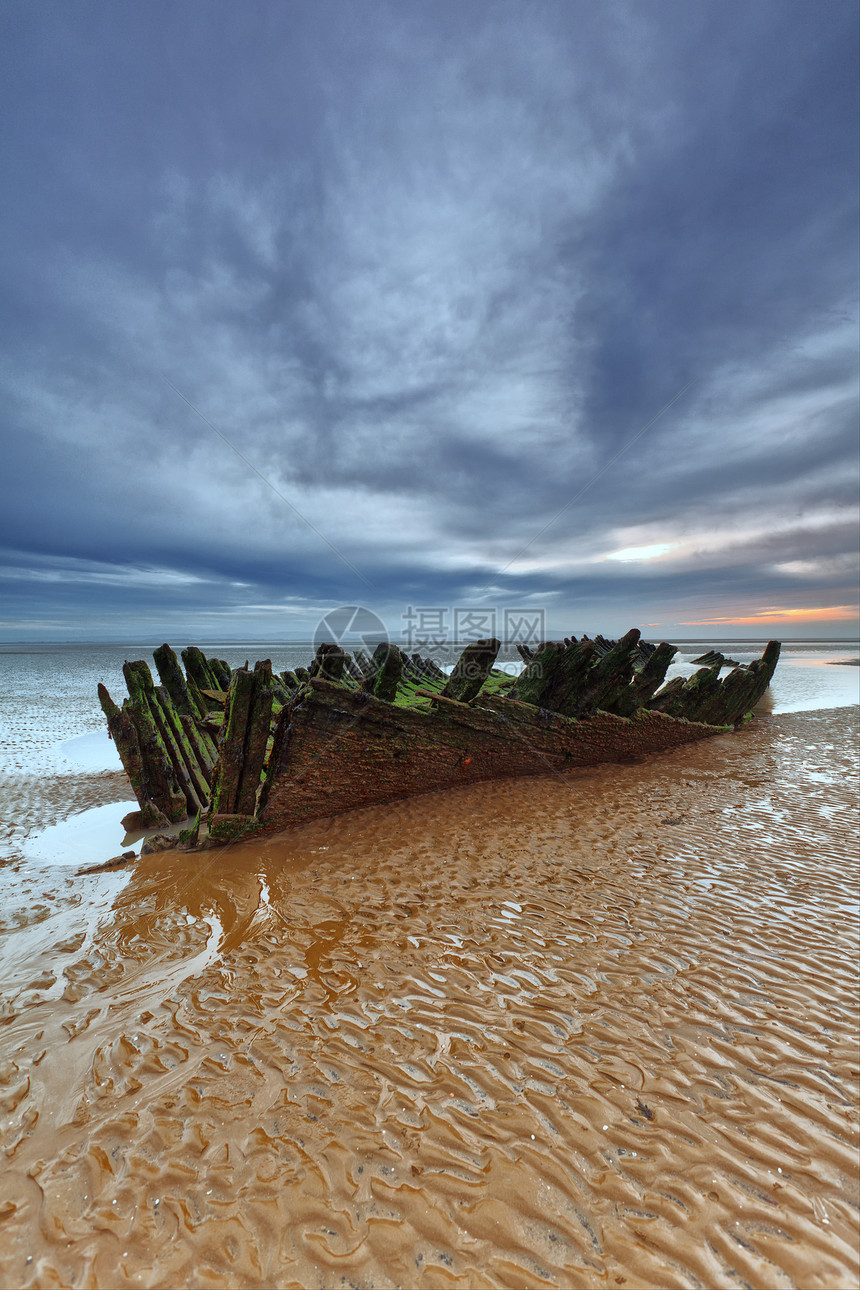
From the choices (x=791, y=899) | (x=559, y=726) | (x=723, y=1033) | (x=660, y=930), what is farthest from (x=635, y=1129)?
(x=559, y=726)

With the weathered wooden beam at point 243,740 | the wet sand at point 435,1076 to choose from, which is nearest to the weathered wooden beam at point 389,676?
the weathered wooden beam at point 243,740

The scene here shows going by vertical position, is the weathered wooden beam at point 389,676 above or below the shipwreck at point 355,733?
above

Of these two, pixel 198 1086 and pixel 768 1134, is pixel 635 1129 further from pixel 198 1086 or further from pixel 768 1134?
pixel 198 1086

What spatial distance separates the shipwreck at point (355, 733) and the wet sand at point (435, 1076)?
0.94 metres

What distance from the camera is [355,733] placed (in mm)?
5922

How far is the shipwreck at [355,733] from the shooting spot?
5.46m

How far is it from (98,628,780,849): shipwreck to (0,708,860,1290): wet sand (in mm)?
943

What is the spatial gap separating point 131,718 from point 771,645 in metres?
15.6

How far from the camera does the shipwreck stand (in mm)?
5465

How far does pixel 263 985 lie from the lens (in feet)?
11.0

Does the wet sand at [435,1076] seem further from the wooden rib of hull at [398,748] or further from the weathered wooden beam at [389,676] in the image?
the weathered wooden beam at [389,676]

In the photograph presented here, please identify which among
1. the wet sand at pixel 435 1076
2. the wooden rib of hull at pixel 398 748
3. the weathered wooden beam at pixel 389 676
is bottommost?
the wet sand at pixel 435 1076

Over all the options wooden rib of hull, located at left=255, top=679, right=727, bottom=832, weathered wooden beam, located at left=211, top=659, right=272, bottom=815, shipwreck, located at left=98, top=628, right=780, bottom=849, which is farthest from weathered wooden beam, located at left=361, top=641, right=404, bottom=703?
weathered wooden beam, located at left=211, top=659, right=272, bottom=815

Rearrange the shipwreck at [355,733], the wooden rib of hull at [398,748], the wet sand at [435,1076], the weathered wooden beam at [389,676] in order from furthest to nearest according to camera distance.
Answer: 1. the weathered wooden beam at [389,676]
2. the wooden rib of hull at [398,748]
3. the shipwreck at [355,733]
4. the wet sand at [435,1076]
